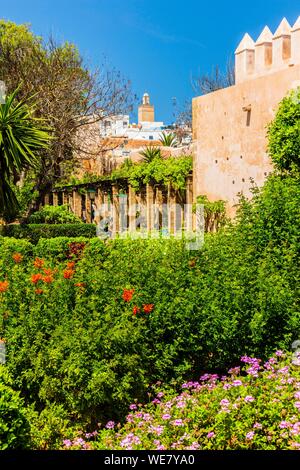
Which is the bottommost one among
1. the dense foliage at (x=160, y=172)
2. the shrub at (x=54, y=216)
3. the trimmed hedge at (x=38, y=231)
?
the trimmed hedge at (x=38, y=231)

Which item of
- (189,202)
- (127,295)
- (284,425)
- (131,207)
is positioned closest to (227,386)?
(284,425)

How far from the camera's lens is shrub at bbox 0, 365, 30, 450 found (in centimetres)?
431

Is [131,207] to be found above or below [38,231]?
above

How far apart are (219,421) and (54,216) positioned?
1851 centimetres

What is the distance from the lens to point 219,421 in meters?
4.49

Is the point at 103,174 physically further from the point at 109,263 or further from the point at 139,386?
the point at 139,386

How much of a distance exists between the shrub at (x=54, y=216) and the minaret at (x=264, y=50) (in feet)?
34.7

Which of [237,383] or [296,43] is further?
[296,43]

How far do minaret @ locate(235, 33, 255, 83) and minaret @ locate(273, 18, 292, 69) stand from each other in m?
0.86

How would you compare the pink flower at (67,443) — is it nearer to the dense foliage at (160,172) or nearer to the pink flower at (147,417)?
the pink flower at (147,417)

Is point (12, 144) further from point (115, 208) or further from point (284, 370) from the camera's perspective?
point (284, 370)

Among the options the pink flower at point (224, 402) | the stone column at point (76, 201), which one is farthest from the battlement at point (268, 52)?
the stone column at point (76, 201)

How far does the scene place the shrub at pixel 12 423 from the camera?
4.31 m

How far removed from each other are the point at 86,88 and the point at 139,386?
Result: 68.6ft
